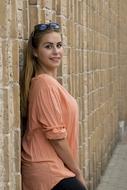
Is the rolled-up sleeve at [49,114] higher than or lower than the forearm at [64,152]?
higher

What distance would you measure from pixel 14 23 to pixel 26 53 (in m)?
0.48

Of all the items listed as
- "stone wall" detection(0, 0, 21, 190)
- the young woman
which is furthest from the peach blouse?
"stone wall" detection(0, 0, 21, 190)

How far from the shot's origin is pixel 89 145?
6309 mm

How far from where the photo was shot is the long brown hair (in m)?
3.32

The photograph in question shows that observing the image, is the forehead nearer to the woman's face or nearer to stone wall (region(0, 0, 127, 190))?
the woman's face

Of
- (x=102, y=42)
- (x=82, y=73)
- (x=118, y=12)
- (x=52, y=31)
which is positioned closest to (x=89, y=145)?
(x=82, y=73)

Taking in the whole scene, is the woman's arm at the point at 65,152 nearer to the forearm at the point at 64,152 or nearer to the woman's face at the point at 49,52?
the forearm at the point at 64,152

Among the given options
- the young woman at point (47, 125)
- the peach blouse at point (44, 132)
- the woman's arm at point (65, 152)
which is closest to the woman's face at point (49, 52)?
the young woman at point (47, 125)

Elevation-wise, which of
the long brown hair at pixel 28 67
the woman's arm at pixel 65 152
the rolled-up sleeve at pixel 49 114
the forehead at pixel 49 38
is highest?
the forehead at pixel 49 38

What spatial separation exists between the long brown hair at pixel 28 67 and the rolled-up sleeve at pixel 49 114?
0.54 ft

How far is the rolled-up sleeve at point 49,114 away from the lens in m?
3.15

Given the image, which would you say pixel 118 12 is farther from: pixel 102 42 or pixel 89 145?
pixel 89 145

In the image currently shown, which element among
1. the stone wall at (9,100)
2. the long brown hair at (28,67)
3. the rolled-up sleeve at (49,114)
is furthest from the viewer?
the long brown hair at (28,67)

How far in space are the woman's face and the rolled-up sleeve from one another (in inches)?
A: 10.5
